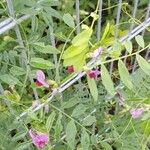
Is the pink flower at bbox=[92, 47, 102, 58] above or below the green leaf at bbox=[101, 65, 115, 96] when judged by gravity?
above

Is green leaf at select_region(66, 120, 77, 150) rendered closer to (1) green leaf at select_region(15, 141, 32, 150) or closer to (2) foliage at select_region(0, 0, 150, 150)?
(2) foliage at select_region(0, 0, 150, 150)

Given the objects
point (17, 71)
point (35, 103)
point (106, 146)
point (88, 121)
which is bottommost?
point (106, 146)

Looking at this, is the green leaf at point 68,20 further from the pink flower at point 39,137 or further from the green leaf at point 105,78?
the pink flower at point 39,137

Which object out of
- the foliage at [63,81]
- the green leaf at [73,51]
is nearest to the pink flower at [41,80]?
the foliage at [63,81]

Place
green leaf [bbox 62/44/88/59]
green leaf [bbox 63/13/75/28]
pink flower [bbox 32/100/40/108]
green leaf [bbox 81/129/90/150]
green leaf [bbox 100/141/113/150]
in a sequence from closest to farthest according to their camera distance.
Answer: green leaf [bbox 62/44/88/59]
green leaf [bbox 63/13/75/28]
pink flower [bbox 32/100/40/108]
green leaf [bbox 81/129/90/150]
green leaf [bbox 100/141/113/150]

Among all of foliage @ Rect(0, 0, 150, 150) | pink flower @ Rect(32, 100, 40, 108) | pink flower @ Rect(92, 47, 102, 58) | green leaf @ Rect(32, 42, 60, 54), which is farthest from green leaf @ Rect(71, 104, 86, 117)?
pink flower @ Rect(92, 47, 102, 58)

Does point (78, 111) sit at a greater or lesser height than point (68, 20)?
lesser

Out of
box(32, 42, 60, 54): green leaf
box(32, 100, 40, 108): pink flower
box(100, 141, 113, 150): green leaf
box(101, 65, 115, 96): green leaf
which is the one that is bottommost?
box(100, 141, 113, 150): green leaf

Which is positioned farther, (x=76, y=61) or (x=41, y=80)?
(x=41, y=80)

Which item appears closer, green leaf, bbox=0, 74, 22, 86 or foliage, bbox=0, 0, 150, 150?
foliage, bbox=0, 0, 150, 150

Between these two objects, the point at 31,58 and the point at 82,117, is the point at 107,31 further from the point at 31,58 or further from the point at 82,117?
the point at 82,117

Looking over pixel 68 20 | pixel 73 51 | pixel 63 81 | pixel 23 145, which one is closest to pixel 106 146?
pixel 23 145

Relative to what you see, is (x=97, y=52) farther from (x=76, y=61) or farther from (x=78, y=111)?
(x=78, y=111)
